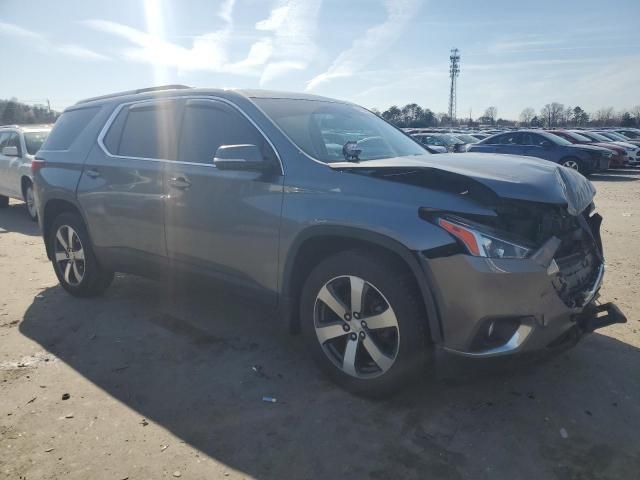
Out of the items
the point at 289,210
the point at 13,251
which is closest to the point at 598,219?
the point at 289,210

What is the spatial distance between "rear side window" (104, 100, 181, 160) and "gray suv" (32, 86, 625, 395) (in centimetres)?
1

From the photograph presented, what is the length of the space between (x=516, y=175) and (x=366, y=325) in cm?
118

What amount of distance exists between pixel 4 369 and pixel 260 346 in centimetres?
179

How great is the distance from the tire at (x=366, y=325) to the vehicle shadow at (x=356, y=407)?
0.15 m

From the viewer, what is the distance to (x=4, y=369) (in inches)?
141

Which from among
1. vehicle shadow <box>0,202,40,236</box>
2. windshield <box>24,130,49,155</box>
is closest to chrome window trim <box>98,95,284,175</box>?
vehicle shadow <box>0,202,40,236</box>

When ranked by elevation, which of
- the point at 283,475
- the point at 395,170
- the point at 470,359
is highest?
the point at 395,170

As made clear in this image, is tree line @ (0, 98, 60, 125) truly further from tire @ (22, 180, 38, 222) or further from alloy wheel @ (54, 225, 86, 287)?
alloy wheel @ (54, 225, 86, 287)

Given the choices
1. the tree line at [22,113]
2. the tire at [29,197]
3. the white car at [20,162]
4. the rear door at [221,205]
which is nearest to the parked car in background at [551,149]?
the white car at [20,162]

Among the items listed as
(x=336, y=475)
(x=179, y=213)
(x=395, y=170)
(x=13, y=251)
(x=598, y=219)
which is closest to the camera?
(x=336, y=475)

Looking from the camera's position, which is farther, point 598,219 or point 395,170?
point 598,219

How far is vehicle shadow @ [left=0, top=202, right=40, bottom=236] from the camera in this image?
8883 millimetres

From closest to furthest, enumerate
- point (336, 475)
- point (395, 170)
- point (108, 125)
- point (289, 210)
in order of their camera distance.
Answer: point (336, 475)
point (395, 170)
point (289, 210)
point (108, 125)

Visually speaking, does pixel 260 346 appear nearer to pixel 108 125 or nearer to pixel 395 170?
pixel 395 170
